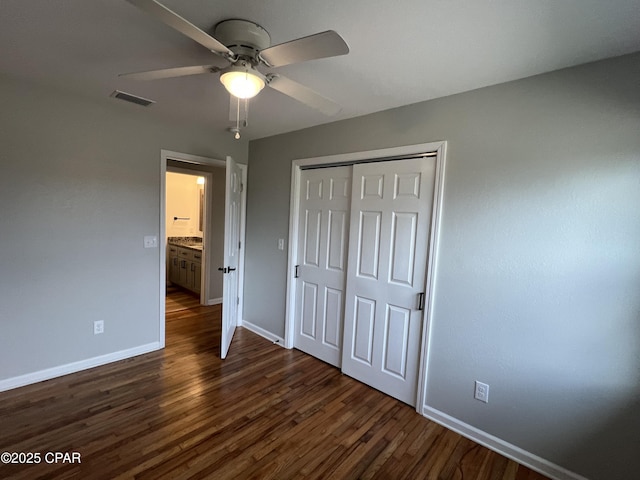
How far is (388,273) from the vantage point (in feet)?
8.12

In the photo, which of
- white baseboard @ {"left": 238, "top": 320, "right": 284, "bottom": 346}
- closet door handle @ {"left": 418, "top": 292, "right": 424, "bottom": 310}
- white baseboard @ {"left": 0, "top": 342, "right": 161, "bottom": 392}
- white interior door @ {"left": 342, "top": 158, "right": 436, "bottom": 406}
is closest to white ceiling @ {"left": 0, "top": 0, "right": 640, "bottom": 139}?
white interior door @ {"left": 342, "top": 158, "right": 436, "bottom": 406}

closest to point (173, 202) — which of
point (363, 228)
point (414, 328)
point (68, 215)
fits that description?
point (68, 215)

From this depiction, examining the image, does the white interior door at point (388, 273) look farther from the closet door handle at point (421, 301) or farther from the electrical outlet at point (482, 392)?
the electrical outlet at point (482, 392)

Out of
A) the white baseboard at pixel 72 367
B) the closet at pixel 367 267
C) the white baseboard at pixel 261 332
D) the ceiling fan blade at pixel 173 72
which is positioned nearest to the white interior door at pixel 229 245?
the white baseboard at pixel 261 332

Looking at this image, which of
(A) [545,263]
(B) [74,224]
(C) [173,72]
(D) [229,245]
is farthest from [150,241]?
(A) [545,263]

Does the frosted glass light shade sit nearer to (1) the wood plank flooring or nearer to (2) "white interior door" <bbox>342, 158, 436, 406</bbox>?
(2) "white interior door" <bbox>342, 158, 436, 406</bbox>

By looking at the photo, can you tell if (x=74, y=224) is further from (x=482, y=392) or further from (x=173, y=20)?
(x=482, y=392)

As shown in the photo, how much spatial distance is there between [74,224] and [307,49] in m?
2.48

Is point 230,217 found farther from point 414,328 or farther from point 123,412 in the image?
point 414,328

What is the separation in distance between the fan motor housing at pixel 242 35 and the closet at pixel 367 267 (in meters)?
1.36

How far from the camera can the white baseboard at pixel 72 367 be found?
234 cm

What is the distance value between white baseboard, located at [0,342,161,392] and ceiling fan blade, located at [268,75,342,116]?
2807mm

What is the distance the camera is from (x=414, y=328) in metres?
2.35

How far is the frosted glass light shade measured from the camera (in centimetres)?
136
